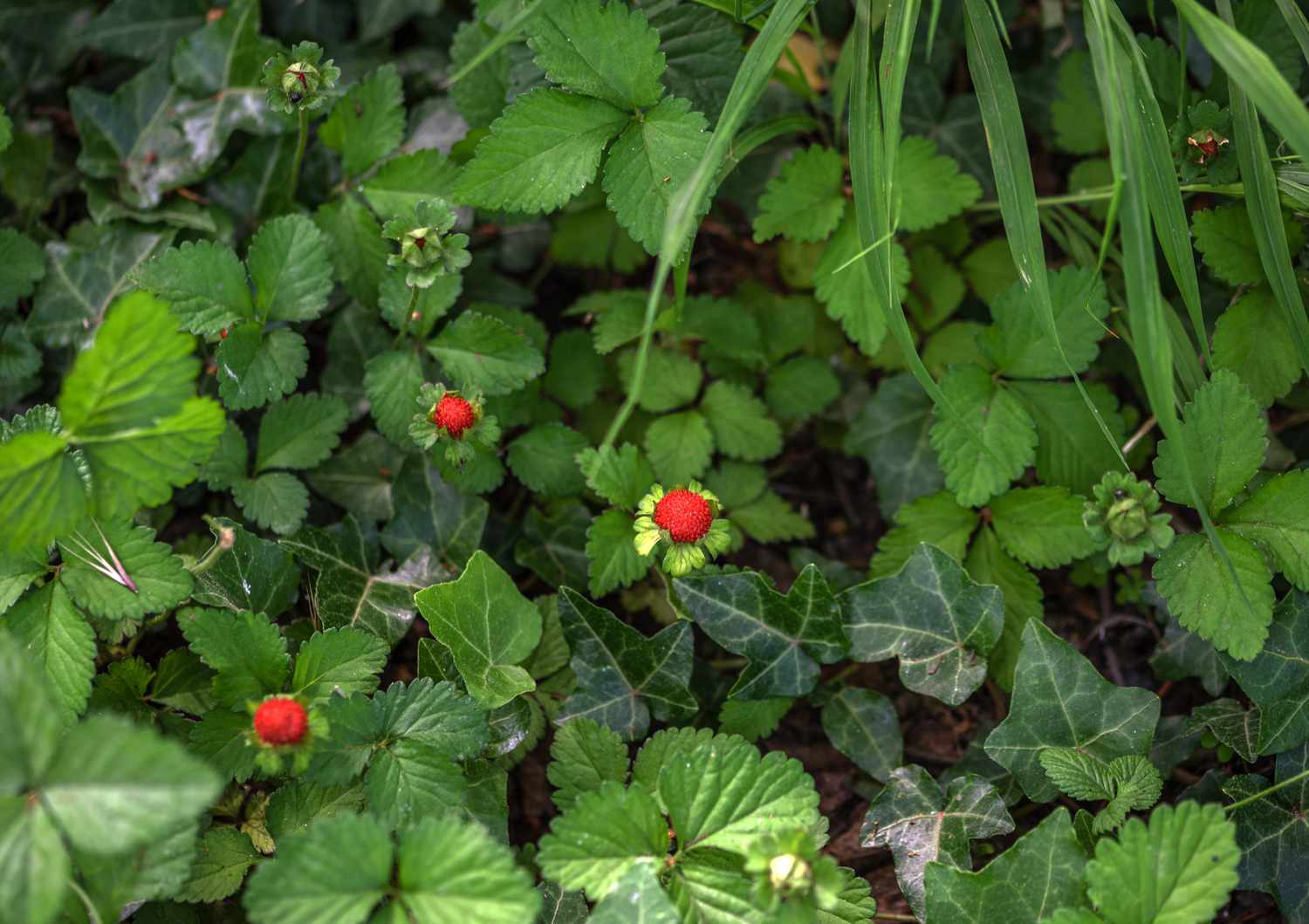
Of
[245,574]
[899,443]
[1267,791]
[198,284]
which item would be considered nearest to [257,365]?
[198,284]

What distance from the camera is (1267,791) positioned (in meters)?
1.78

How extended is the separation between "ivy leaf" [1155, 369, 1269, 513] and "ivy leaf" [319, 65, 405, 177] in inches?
64.2

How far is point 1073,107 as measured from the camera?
230 cm

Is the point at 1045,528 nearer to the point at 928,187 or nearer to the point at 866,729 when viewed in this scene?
the point at 866,729

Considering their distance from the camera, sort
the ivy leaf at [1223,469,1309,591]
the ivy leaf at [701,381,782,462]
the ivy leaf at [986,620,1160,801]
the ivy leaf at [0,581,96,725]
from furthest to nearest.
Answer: the ivy leaf at [701,381,782,462] → the ivy leaf at [986,620,1160,801] → the ivy leaf at [1223,469,1309,591] → the ivy leaf at [0,581,96,725]

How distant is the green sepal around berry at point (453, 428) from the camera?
1.85 metres

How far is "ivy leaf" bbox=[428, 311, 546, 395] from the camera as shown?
1.98 meters

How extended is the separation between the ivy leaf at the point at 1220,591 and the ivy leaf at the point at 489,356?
122 centimetres

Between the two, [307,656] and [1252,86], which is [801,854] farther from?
[1252,86]

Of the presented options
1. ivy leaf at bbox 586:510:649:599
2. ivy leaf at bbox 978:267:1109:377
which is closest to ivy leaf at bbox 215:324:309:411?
ivy leaf at bbox 586:510:649:599

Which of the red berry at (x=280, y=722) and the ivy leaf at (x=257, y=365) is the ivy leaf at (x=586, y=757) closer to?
the red berry at (x=280, y=722)

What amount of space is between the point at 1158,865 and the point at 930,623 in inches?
22.0

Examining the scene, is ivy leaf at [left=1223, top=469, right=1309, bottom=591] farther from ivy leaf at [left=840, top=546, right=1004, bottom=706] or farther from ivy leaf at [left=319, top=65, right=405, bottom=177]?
ivy leaf at [left=319, top=65, right=405, bottom=177]

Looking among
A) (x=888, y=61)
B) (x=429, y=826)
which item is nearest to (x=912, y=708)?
(x=429, y=826)
